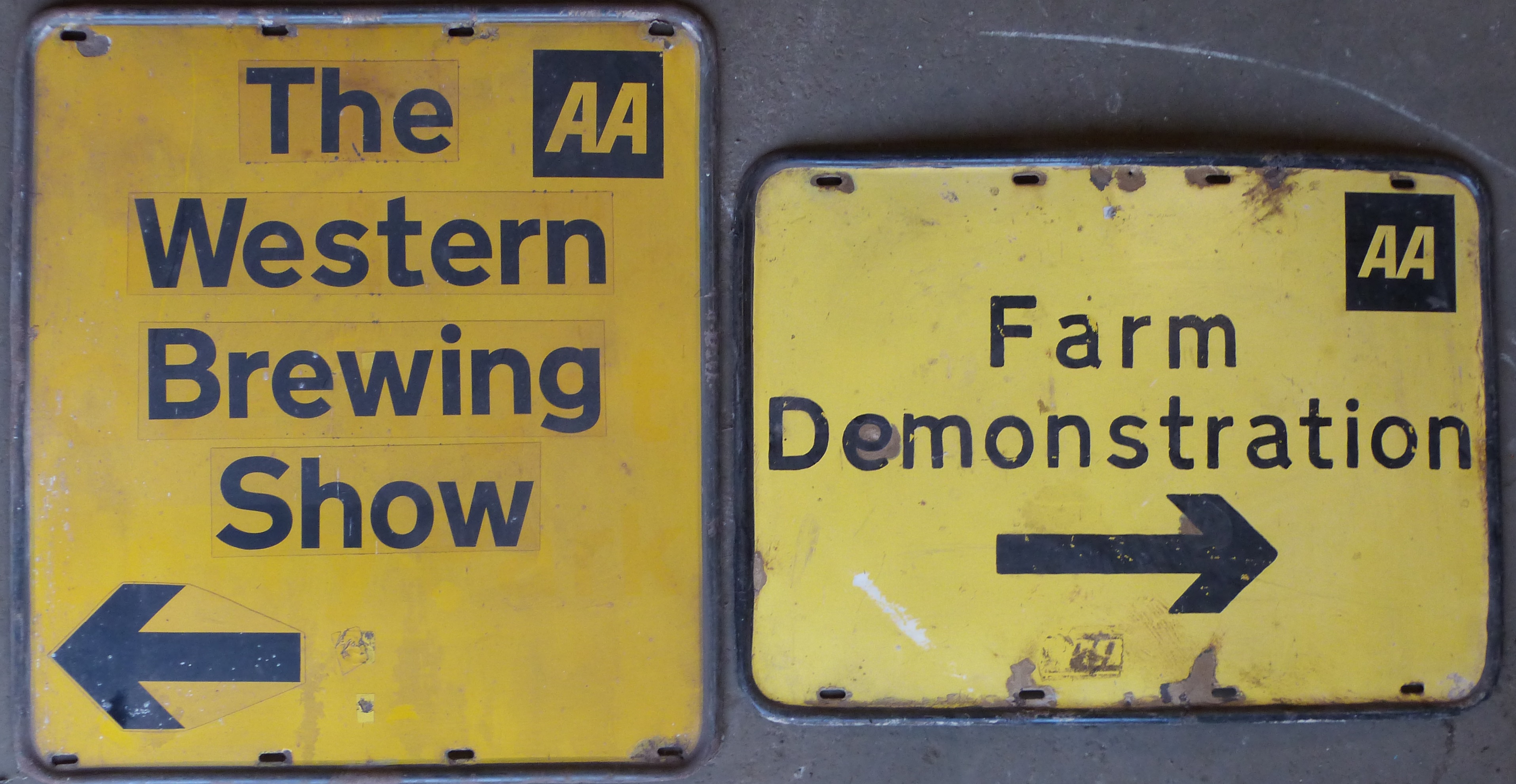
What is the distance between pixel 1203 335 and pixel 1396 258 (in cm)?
23

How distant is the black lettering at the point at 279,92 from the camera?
31.8 inches

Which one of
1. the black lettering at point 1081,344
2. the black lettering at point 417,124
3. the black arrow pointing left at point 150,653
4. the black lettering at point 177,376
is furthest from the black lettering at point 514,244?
the black lettering at point 1081,344

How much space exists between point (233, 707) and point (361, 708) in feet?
0.45

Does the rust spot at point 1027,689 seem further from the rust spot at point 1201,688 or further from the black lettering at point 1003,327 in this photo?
the black lettering at point 1003,327

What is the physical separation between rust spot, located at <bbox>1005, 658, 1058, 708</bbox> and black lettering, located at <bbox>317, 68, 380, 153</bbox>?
89cm

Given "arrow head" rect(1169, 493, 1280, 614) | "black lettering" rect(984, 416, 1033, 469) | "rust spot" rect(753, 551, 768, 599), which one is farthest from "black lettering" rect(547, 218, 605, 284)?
"arrow head" rect(1169, 493, 1280, 614)

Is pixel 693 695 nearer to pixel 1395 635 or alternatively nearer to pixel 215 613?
pixel 215 613

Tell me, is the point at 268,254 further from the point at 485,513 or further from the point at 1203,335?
the point at 1203,335

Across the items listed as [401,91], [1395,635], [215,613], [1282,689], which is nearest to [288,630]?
[215,613]

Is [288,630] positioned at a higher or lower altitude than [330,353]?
lower

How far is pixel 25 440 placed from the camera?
2.63 feet

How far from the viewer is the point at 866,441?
0.80 m

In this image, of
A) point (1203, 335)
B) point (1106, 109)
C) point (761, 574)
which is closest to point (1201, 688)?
point (1203, 335)

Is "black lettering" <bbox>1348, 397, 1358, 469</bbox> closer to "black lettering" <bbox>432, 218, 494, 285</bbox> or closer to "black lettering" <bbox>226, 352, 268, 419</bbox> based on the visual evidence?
"black lettering" <bbox>432, 218, 494, 285</bbox>
